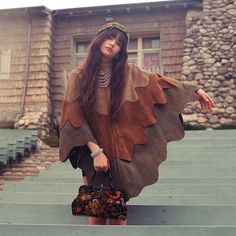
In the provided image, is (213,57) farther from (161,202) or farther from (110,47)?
(110,47)

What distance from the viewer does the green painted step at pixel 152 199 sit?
3.04 meters

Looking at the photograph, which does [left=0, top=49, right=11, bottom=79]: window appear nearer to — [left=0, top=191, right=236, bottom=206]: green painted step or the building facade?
the building facade

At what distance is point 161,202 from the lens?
314 cm

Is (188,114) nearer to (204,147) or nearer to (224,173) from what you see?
(204,147)

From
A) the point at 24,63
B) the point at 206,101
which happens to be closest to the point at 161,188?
the point at 206,101

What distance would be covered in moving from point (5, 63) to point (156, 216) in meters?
8.59

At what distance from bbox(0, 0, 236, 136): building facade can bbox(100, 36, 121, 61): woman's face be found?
6879 millimetres

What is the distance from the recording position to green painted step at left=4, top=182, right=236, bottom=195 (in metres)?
3.40

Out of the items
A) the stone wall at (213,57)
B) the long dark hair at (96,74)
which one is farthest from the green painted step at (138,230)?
the stone wall at (213,57)

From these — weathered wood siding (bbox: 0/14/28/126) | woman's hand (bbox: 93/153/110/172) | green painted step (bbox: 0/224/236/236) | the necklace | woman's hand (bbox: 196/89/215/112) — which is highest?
weathered wood siding (bbox: 0/14/28/126)

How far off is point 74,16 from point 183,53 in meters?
3.08

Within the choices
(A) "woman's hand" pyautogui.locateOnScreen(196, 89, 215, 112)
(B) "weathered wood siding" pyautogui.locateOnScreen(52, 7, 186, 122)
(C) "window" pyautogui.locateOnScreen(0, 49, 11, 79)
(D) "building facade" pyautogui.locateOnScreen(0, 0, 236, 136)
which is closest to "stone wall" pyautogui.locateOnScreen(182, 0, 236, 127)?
(D) "building facade" pyautogui.locateOnScreen(0, 0, 236, 136)

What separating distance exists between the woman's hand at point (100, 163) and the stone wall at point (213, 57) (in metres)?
7.08

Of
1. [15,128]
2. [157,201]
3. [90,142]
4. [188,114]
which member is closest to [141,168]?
[90,142]
